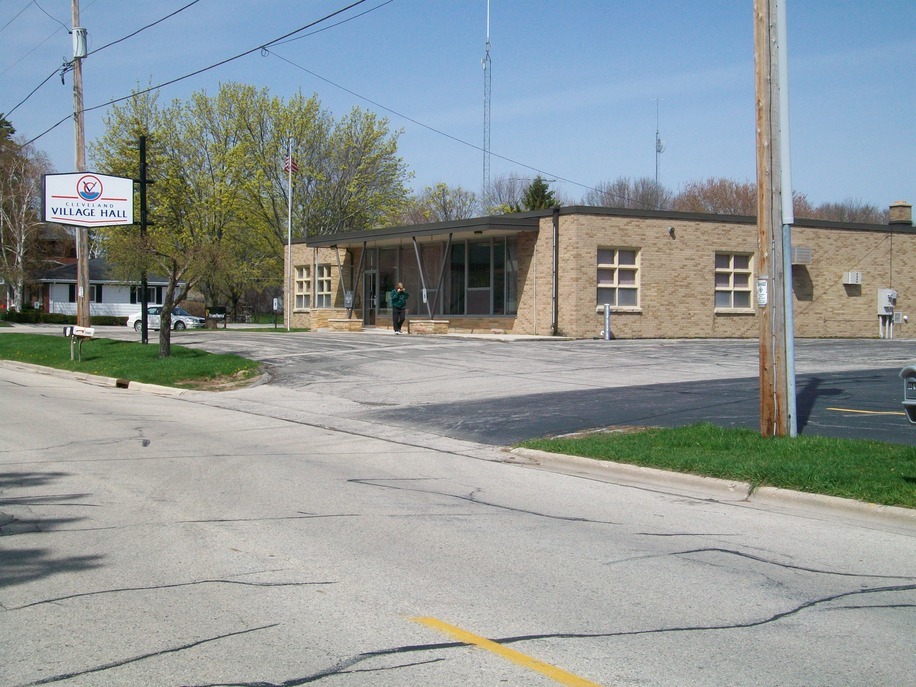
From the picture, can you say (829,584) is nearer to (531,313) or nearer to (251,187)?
(531,313)

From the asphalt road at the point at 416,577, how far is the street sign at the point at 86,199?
19317mm

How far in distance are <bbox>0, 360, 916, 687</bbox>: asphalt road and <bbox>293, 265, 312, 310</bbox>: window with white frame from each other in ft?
100

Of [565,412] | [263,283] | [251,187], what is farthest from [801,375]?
[263,283]

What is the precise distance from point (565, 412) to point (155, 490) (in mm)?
7713

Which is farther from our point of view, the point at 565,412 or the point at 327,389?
the point at 327,389

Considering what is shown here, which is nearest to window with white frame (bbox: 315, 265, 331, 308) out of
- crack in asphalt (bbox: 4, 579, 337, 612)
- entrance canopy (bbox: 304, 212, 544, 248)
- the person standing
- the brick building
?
entrance canopy (bbox: 304, 212, 544, 248)

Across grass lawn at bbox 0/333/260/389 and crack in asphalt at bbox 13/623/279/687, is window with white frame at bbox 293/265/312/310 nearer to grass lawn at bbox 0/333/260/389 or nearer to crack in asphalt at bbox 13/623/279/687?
grass lawn at bbox 0/333/260/389

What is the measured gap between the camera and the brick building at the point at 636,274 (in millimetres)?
29953

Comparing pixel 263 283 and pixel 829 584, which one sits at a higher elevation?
pixel 263 283

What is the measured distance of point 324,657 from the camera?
470cm

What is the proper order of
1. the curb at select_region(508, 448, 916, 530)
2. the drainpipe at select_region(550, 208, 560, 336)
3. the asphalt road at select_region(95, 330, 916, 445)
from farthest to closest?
the drainpipe at select_region(550, 208, 560, 336) → the asphalt road at select_region(95, 330, 916, 445) → the curb at select_region(508, 448, 916, 530)

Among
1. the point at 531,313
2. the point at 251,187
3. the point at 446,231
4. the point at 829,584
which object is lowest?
the point at 829,584

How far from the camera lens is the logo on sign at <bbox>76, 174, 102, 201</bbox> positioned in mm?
29062

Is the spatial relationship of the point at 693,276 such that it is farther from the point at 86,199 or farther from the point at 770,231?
the point at 86,199
